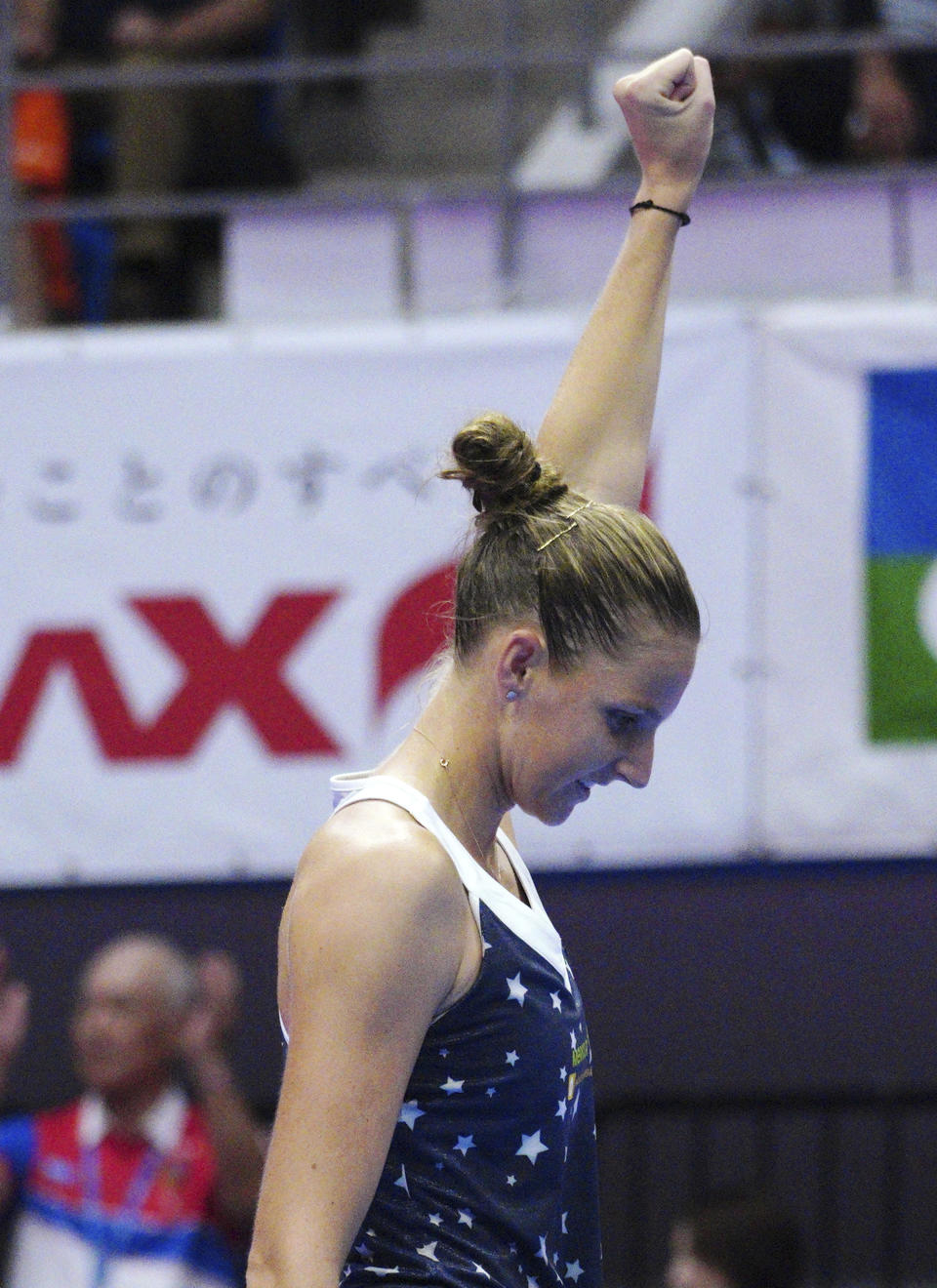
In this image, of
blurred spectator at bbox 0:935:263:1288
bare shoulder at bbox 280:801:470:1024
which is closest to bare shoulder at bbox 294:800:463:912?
bare shoulder at bbox 280:801:470:1024

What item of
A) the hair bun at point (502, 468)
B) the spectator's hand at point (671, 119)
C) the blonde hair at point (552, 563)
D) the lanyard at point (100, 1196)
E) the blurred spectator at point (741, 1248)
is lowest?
the blurred spectator at point (741, 1248)

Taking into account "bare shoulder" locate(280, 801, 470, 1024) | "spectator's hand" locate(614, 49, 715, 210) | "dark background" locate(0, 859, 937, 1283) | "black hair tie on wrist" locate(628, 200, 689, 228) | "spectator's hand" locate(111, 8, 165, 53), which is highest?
"spectator's hand" locate(111, 8, 165, 53)

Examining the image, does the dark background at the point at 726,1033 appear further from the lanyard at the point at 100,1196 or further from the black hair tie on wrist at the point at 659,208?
the black hair tie on wrist at the point at 659,208

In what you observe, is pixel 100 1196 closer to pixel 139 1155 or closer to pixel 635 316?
pixel 139 1155

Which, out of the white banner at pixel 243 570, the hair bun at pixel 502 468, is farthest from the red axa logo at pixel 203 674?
the hair bun at pixel 502 468

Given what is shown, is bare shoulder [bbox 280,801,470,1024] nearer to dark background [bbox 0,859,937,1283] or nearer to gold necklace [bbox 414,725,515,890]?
gold necklace [bbox 414,725,515,890]

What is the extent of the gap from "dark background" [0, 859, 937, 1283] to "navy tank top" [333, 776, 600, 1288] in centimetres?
393

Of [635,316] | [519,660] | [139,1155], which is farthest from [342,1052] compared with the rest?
[139,1155]

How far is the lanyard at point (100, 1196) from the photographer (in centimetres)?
391

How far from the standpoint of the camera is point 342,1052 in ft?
4.85

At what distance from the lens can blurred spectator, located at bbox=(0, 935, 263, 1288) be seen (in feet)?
12.8

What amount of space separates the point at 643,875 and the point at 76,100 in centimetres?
335

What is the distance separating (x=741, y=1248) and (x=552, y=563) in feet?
8.95

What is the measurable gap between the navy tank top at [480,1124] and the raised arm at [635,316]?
1.74 ft
